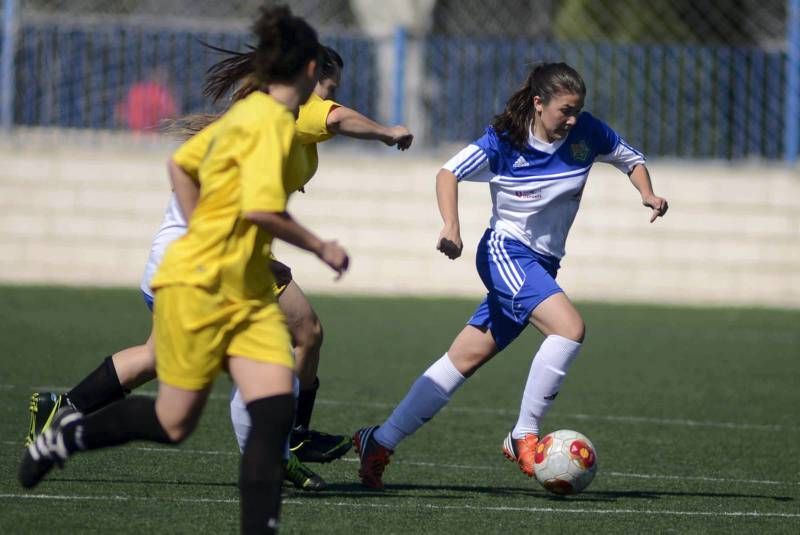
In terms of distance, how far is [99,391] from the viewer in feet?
20.0

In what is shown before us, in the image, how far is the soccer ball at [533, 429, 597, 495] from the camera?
5.95 metres

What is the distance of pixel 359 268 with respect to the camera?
1507 cm

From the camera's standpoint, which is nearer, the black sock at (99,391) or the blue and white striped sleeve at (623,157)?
the black sock at (99,391)

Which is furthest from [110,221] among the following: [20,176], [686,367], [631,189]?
[686,367]

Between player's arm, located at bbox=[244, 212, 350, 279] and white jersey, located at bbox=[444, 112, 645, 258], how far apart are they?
2057 millimetres

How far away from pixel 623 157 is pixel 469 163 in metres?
0.82

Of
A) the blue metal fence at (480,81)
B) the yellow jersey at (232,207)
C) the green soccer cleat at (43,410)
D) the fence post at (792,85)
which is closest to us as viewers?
the yellow jersey at (232,207)

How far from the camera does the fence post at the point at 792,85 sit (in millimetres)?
14641

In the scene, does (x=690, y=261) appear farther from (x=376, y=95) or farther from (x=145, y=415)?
(x=145, y=415)

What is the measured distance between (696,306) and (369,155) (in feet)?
12.4

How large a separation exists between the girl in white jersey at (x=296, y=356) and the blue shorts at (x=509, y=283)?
2.61 ft

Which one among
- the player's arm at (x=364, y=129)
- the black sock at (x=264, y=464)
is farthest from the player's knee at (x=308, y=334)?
the black sock at (x=264, y=464)

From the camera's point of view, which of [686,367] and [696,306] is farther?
[696,306]

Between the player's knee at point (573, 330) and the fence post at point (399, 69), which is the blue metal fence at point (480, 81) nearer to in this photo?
the fence post at point (399, 69)
